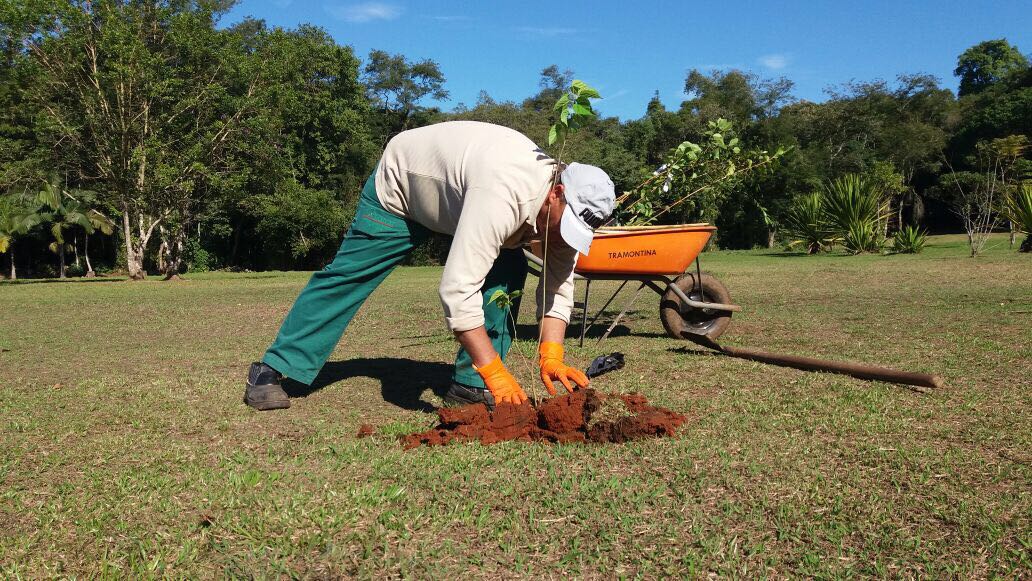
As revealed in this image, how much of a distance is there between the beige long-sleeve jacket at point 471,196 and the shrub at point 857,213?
17.9m

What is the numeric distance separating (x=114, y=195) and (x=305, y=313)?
816 inches

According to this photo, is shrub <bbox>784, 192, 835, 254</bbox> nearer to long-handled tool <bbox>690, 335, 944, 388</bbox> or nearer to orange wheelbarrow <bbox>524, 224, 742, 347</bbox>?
orange wheelbarrow <bbox>524, 224, 742, 347</bbox>

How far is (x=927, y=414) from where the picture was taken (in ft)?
11.5

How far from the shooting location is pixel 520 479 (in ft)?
9.00

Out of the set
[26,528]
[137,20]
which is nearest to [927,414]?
[26,528]

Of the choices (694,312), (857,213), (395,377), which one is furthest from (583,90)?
(857,213)

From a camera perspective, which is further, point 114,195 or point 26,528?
point 114,195

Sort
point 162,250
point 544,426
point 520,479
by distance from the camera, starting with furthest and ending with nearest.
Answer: point 162,250 → point 544,426 → point 520,479

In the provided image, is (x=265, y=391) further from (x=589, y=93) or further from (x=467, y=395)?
(x=589, y=93)

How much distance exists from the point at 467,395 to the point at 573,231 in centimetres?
116

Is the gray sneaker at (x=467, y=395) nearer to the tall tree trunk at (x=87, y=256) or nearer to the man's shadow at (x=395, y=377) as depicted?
the man's shadow at (x=395, y=377)

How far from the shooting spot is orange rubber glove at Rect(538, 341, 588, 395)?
3.51 meters

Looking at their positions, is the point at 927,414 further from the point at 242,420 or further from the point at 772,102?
the point at 772,102

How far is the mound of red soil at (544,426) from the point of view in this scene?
10.5ft
